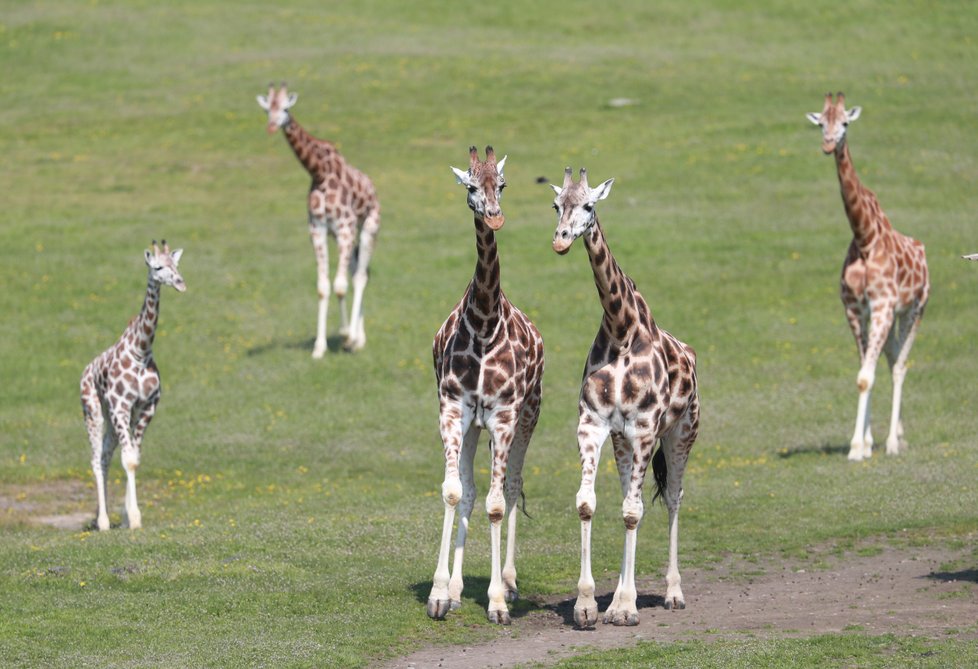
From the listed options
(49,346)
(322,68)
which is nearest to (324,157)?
(49,346)

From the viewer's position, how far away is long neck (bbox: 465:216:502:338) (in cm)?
1493

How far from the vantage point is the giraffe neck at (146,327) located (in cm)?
2088

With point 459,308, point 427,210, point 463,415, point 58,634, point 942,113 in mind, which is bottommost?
point 58,634

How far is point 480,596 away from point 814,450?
10144 millimetres

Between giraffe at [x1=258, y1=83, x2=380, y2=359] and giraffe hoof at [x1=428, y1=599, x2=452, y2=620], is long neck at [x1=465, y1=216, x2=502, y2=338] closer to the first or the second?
giraffe hoof at [x1=428, y1=599, x2=452, y2=620]

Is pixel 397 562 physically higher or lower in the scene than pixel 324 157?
lower

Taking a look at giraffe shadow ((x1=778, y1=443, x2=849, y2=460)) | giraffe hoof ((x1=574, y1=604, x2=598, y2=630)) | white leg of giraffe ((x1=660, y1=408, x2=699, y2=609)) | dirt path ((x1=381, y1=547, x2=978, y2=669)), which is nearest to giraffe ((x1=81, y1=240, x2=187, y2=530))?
dirt path ((x1=381, y1=547, x2=978, y2=669))

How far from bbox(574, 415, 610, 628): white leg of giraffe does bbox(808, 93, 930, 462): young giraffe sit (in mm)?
10067

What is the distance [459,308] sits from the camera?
15758mm

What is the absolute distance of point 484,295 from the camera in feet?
49.6

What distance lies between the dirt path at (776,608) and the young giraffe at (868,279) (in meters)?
6.34

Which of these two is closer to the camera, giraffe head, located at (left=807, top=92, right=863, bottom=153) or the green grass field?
the green grass field

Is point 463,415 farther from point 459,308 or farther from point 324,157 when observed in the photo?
point 324,157

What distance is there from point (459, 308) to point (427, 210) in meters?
25.2
